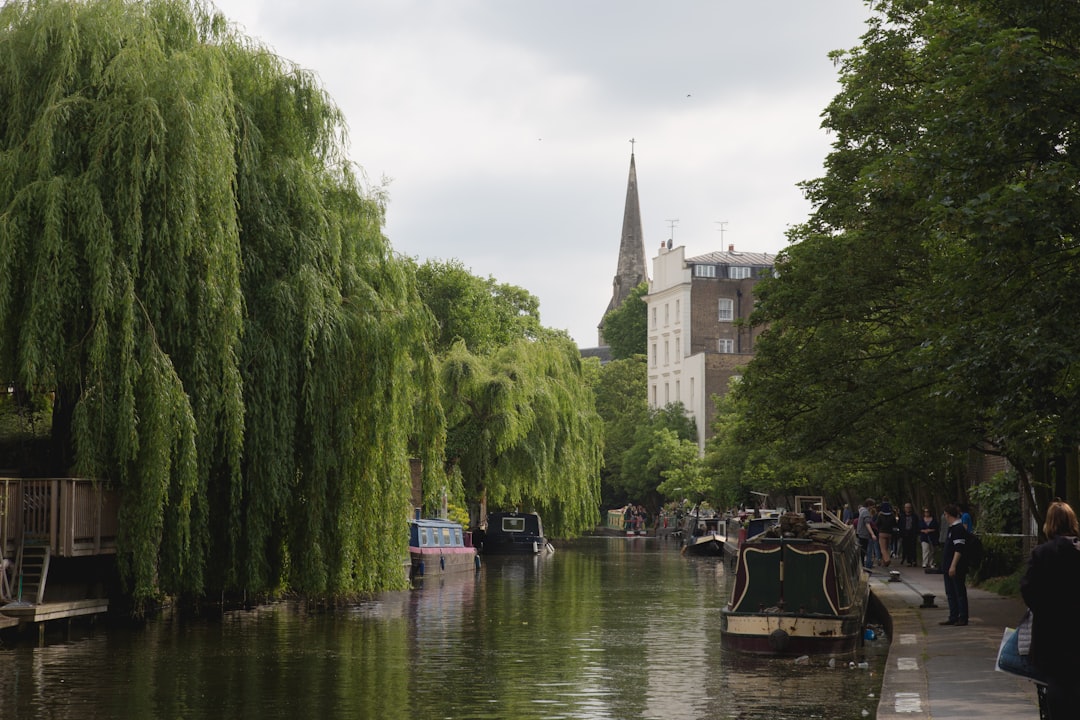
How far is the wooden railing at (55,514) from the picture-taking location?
22.4m

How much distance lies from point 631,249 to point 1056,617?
15965 centimetres

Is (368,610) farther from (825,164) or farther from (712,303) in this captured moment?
(712,303)

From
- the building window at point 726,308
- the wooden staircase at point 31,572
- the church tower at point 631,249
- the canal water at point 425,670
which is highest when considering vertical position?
the church tower at point 631,249

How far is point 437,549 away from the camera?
141 feet

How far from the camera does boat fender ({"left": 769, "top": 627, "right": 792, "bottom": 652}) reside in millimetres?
21078

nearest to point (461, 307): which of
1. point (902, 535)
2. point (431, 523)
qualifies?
point (431, 523)

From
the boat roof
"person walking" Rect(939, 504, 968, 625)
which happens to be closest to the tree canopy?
"person walking" Rect(939, 504, 968, 625)

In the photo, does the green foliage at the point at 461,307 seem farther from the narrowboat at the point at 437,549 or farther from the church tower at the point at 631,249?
the church tower at the point at 631,249

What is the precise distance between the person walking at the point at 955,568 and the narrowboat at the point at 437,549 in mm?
21325

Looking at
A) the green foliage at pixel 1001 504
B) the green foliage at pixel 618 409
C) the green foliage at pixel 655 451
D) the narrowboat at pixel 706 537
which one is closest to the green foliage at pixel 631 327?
the green foliage at pixel 618 409

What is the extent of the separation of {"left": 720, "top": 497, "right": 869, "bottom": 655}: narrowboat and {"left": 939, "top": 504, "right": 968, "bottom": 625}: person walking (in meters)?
1.62

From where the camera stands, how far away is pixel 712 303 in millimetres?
109812

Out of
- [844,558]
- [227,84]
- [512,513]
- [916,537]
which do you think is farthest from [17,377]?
[512,513]

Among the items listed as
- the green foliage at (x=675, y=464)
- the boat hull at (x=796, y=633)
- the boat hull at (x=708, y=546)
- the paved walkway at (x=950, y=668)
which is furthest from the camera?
the green foliage at (x=675, y=464)
